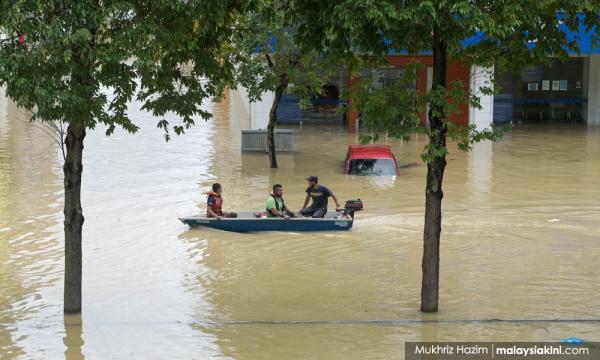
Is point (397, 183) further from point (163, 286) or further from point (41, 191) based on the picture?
point (163, 286)

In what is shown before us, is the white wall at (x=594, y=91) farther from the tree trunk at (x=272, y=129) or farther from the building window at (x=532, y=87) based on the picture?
the tree trunk at (x=272, y=129)

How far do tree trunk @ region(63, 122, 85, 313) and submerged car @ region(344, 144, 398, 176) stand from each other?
16108 mm

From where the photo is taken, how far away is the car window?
2895 cm

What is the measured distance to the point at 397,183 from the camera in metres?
27.6

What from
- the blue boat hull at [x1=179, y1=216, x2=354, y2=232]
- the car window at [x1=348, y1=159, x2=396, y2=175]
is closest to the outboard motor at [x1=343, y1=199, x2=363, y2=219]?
the blue boat hull at [x1=179, y1=216, x2=354, y2=232]

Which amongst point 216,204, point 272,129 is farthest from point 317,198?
point 272,129

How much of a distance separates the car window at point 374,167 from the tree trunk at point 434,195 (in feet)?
48.7

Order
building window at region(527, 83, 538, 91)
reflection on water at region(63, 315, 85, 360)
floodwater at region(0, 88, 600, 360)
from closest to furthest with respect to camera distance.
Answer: reflection on water at region(63, 315, 85, 360) < floodwater at region(0, 88, 600, 360) < building window at region(527, 83, 538, 91)

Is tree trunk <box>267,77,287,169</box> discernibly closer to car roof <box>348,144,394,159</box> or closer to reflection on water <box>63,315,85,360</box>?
car roof <box>348,144,394,159</box>

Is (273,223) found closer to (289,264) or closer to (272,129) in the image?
(289,264)

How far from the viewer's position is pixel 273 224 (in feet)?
66.4

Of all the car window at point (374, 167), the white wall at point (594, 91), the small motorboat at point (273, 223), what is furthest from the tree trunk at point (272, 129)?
the white wall at point (594, 91)

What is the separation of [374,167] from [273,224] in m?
9.32

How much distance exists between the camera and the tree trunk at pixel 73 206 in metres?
13.4
